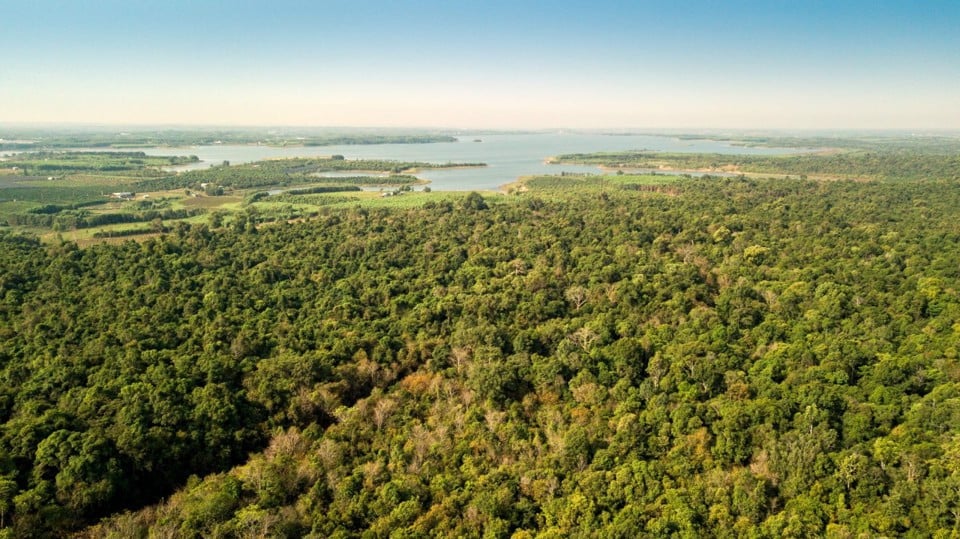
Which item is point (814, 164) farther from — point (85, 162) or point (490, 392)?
point (85, 162)

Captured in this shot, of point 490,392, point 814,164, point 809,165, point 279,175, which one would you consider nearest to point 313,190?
point 279,175

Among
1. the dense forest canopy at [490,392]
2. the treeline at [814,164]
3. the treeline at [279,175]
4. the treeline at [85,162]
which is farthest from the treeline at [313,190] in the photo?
the treeline at [814,164]

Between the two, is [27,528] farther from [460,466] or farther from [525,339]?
[525,339]

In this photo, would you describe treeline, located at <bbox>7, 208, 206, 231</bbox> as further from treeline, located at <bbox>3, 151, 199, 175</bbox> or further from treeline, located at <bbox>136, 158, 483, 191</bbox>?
treeline, located at <bbox>3, 151, 199, 175</bbox>

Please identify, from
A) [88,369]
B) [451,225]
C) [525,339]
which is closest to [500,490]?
[525,339]

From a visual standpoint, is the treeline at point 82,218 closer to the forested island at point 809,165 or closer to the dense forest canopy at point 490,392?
the dense forest canopy at point 490,392

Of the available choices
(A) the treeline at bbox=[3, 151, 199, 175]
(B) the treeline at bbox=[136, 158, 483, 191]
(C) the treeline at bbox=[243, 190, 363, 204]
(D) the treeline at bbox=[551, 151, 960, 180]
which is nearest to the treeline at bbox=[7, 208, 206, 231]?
(C) the treeline at bbox=[243, 190, 363, 204]
